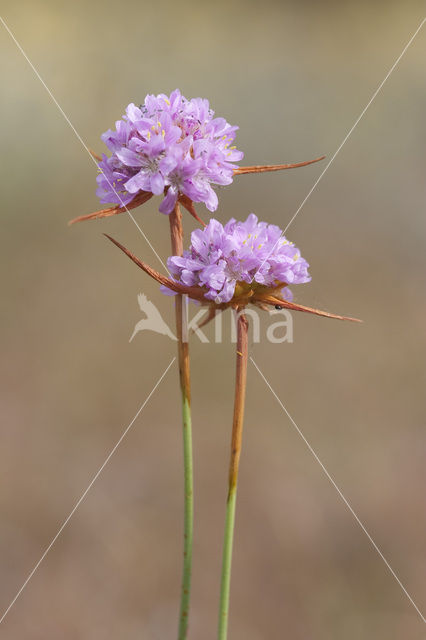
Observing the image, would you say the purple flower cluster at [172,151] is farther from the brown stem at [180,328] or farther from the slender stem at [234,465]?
the slender stem at [234,465]

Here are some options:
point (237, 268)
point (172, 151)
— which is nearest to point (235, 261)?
point (237, 268)

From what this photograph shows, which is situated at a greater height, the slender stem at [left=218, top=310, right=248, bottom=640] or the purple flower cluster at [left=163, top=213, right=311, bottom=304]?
the purple flower cluster at [left=163, top=213, right=311, bottom=304]

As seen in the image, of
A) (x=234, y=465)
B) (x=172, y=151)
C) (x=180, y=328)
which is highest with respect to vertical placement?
(x=172, y=151)

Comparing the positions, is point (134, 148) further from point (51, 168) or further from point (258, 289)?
point (51, 168)

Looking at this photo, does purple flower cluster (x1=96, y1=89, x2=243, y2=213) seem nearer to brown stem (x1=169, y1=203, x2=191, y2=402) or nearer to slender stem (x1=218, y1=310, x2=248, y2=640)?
brown stem (x1=169, y1=203, x2=191, y2=402)

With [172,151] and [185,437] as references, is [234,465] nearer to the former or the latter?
[185,437]

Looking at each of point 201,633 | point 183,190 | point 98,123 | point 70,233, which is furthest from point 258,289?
point 98,123

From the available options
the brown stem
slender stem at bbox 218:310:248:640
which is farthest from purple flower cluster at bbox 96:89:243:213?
slender stem at bbox 218:310:248:640
